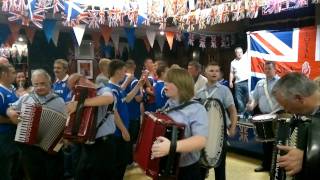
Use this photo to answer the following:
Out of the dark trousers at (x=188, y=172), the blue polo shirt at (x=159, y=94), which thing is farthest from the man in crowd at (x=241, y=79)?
the dark trousers at (x=188, y=172)

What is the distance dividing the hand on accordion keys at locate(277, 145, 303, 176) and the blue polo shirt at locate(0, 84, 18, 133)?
2924 millimetres

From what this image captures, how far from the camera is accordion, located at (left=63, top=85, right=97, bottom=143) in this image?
10.5ft

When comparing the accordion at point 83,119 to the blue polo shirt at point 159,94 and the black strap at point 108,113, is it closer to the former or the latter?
the black strap at point 108,113

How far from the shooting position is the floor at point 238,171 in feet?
16.5

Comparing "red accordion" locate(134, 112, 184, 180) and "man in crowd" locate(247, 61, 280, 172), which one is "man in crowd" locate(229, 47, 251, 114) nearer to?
"man in crowd" locate(247, 61, 280, 172)

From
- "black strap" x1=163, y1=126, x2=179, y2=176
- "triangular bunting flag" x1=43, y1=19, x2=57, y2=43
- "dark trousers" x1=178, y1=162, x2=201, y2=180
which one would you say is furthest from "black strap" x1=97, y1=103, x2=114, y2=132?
"triangular bunting flag" x1=43, y1=19, x2=57, y2=43

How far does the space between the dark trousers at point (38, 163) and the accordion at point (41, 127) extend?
0.13 meters

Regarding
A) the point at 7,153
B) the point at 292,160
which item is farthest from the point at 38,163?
the point at 292,160

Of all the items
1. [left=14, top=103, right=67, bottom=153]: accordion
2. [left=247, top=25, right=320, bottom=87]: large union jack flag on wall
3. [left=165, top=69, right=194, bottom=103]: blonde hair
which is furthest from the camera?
[left=247, top=25, right=320, bottom=87]: large union jack flag on wall

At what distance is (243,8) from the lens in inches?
234

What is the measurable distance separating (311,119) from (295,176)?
247 mm

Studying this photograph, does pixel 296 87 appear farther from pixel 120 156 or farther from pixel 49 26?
pixel 49 26

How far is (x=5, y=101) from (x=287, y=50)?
16.3 feet

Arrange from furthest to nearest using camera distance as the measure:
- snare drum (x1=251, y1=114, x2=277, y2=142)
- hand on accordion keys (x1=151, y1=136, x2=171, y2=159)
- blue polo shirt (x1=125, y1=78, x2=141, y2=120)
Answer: blue polo shirt (x1=125, y1=78, x2=141, y2=120)
snare drum (x1=251, y1=114, x2=277, y2=142)
hand on accordion keys (x1=151, y1=136, x2=171, y2=159)
